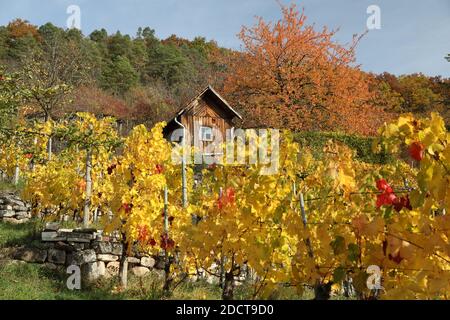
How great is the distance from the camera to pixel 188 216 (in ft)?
22.5

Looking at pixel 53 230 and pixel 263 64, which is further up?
pixel 263 64

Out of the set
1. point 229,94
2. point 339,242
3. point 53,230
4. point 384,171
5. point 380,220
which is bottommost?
point 53,230

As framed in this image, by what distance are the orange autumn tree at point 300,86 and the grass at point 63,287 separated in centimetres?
1581

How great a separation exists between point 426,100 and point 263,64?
20.4m

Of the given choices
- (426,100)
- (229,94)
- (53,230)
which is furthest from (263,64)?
(426,100)

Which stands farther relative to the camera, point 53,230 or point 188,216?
point 53,230

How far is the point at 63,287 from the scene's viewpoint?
24.6 feet

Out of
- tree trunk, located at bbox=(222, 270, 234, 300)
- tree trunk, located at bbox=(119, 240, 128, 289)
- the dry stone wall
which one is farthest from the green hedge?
tree trunk, located at bbox=(222, 270, 234, 300)

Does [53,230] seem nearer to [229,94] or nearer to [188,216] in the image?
[188,216]

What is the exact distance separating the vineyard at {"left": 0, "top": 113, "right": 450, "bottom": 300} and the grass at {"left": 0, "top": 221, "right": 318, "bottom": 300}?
0.43m

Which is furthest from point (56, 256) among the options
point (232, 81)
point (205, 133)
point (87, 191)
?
point (232, 81)

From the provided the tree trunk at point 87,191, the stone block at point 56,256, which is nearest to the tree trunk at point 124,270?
the stone block at point 56,256
